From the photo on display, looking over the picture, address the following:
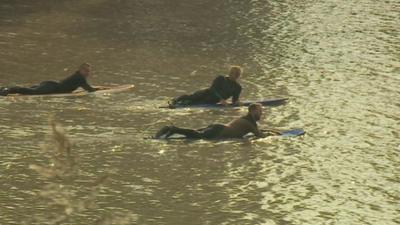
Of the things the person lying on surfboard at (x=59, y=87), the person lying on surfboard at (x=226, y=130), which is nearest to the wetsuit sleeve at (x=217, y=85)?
the person lying on surfboard at (x=226, y=130)

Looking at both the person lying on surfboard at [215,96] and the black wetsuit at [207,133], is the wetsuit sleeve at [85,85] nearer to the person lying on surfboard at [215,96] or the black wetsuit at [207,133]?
the person lying on surfboard at [215,96]

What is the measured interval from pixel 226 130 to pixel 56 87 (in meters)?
6.32

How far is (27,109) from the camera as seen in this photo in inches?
925

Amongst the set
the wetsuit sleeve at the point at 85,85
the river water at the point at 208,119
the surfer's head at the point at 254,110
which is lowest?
the river water at the point at 208,119

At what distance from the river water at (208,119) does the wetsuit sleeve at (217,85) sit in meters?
0.60

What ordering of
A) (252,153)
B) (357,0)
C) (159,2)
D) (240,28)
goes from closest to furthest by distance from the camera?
(252,153) → (240,28) → (159,2) → (357,0)

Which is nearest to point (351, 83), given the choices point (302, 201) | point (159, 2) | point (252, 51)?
point (252, 51)

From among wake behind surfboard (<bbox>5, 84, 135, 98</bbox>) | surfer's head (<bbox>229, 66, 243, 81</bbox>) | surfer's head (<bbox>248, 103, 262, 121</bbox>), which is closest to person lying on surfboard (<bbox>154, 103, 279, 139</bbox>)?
surfer's head (<bbox>248, 103, 262, 121</bbox>)

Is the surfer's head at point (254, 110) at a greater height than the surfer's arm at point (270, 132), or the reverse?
the surfer's head at point (254, 110)

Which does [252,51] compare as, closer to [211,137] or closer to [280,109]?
[280,109]

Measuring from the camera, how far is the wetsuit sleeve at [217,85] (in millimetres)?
24391

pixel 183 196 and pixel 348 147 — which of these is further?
pixel 348 147

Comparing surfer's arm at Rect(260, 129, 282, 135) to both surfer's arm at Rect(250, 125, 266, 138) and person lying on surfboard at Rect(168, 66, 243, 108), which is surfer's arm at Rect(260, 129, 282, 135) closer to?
surfer's arm at Rect(250, 125, 266, 138)

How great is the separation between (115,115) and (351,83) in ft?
33.3
